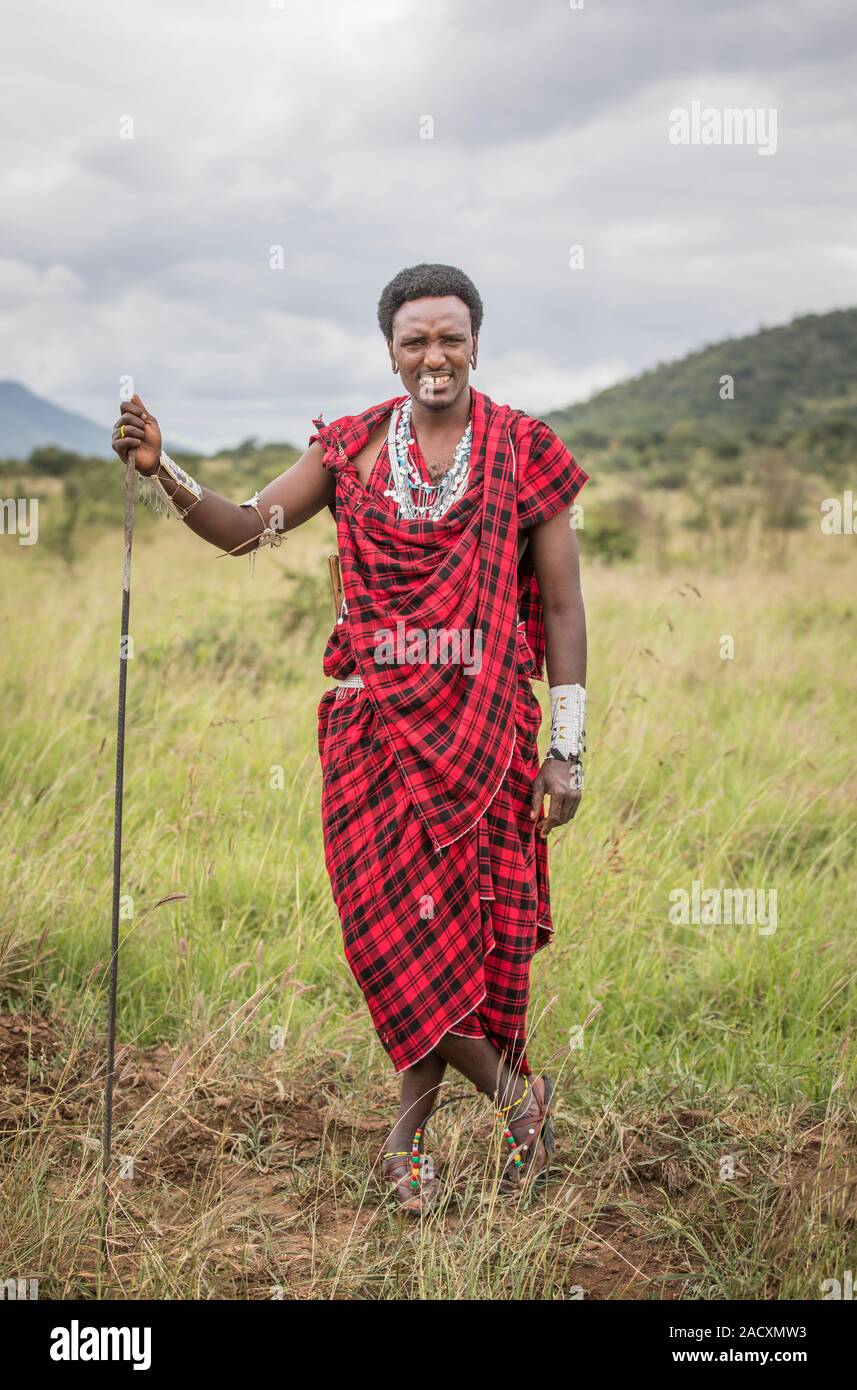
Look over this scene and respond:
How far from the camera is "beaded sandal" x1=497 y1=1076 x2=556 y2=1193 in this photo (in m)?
2.97

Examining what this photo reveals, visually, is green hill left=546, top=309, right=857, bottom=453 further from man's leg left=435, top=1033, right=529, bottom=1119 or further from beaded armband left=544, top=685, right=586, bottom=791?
man's leg left=435, top=1033, right=529, bottom=1119

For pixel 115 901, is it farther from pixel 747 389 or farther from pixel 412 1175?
pixel 747 389

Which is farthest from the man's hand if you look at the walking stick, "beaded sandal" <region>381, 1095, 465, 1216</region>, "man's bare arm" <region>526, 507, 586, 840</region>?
the walking stick

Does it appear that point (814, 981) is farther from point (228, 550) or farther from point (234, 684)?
point (234, 684)

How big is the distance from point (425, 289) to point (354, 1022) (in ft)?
7.01

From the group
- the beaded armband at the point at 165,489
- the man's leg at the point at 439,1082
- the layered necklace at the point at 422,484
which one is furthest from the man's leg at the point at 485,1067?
the beaded armband at the point at 165,489

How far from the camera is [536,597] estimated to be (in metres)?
3.13

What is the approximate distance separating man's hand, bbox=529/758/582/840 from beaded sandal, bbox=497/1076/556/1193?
0.70 m

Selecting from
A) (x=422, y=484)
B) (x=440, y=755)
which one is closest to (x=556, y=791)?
(x=440, y=755)

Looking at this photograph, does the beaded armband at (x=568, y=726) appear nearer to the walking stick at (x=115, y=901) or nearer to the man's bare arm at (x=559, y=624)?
the man's bare arm at (x=559, y=624)

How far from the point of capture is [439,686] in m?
2.81

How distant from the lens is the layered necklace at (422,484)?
2.96 m

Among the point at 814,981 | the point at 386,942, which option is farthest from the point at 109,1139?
the point at 814,981

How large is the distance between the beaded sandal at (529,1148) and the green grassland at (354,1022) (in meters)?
0.06
